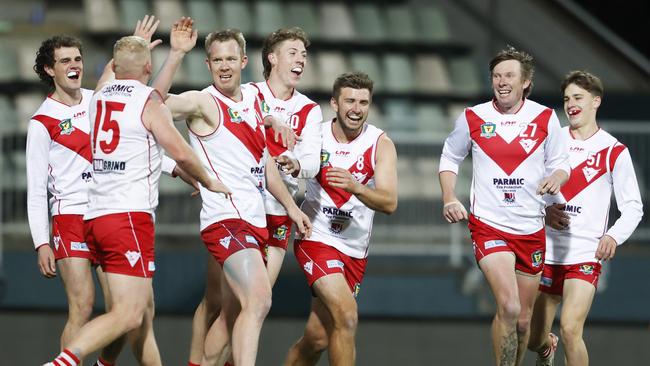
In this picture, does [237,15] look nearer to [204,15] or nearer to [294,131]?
[204,15]

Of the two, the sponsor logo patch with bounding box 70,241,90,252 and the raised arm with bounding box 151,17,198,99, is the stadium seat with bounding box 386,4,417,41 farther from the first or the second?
the sponsor logo patch with bounding box 70,241,90,252

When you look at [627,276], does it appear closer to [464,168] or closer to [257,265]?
[464,168]

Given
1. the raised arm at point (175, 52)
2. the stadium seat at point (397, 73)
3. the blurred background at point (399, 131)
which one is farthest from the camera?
the stadium seat at point (397, 73)

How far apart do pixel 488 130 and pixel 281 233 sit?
4.95 ft

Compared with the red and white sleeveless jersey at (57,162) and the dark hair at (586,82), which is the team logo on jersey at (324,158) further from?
the dark hair at (586,82)

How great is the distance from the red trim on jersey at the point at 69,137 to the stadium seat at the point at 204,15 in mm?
7953

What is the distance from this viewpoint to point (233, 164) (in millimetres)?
7191

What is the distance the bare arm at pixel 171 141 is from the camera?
6.57 metres

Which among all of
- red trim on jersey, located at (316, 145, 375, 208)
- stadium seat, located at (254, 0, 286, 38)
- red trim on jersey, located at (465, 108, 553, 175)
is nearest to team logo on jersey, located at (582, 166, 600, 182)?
red trim on jersey, located at (465, 108, 553, 175)

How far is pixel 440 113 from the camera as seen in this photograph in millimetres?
14828

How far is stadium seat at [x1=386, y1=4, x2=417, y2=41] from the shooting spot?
16.1 metres

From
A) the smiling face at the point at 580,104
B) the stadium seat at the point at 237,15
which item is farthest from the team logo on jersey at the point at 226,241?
the stadium seat at the point at 237,15

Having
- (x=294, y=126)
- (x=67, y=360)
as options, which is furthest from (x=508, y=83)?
(x=67, y=360)

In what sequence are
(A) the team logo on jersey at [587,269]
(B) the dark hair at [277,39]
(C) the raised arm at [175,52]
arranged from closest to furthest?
1. (C) the raised arm at [175,52]
2. (B) the dark hair at [277,39]
3. (A) the team logo on jersey at [587,269]
